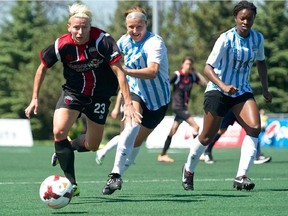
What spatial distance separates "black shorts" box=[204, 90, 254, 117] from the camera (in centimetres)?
1026

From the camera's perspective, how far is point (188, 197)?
370 inches

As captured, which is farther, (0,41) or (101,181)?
(0,41)

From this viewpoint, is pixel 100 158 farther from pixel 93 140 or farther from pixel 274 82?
pixel 274 82

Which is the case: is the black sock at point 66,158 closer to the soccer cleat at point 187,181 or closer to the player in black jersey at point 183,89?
the soccer cleat at point 187,181

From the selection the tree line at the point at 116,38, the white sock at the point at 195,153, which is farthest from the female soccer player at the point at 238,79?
the tree line at the point at 116,38

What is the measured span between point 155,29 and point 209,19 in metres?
19.7

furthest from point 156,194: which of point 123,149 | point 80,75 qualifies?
point 80,75

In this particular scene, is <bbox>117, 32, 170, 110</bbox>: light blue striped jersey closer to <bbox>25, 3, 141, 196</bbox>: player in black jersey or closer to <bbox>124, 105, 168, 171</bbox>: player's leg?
<bbox>124, 105, 168, 171</bbox>: player's leg

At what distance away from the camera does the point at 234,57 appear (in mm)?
10227

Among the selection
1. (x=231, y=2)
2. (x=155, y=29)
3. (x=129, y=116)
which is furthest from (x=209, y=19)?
(x=129, y=116)


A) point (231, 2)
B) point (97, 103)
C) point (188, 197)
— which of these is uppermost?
point (97, 103)

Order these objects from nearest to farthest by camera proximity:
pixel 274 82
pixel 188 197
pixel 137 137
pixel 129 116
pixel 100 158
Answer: pixel 129 116 < pixel 188 197 < pixel 137 137 < pixel 100 158 < pixel 274 82

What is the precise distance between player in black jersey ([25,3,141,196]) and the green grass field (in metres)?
0.67

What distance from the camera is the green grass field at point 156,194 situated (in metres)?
8.07
